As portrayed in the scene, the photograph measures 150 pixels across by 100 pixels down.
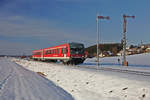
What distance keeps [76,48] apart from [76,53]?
799mm

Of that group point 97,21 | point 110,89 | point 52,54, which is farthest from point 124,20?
point 110,89

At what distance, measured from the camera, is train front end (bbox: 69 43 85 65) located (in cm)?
2655

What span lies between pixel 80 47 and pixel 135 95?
67.0ft

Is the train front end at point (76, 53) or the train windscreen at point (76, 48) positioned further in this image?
the train windscreen at point (76, 48)

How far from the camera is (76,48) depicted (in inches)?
1072

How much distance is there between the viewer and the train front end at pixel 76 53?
26.5 metres

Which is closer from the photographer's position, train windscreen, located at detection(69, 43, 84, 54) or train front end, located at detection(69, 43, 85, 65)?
train front end, located at detection(69, 43, 85, 65)

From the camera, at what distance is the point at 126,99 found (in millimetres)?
7660

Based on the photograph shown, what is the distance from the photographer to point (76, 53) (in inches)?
1059

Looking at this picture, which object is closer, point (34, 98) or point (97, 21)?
point (34, 98)

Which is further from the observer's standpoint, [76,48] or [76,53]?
[76,48]

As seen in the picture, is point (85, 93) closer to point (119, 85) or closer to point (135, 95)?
point (119, 85)

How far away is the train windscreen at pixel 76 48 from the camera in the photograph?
26.8 metres

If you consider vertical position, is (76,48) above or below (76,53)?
above
